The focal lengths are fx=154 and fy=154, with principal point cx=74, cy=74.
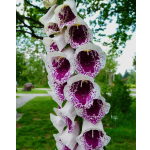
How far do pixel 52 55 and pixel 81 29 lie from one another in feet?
0.79

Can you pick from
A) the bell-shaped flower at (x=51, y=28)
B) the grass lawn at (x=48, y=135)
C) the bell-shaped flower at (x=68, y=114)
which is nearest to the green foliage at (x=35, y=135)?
the grass lawn at (x=48, y=135)

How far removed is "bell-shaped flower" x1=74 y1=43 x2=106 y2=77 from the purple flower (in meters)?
0.05

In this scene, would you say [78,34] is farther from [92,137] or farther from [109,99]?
[109,99]

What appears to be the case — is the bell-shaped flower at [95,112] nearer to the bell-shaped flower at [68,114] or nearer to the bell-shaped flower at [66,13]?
the bell-shaped flower at [68,114]

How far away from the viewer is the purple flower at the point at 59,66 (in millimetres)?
860

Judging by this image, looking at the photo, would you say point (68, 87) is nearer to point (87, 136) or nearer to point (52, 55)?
point (52, 55)

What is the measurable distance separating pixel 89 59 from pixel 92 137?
461mm

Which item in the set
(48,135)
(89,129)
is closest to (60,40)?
(89,129)

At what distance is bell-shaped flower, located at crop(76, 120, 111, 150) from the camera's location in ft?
2.84

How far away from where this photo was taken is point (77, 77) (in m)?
0.84

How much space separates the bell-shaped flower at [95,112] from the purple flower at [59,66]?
0.65 ft

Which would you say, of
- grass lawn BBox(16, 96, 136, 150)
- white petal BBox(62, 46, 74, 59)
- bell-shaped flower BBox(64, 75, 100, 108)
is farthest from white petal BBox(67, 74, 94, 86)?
grass lawn BBox(16, 96, 136, 150)

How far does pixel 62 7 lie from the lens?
0.93 meters

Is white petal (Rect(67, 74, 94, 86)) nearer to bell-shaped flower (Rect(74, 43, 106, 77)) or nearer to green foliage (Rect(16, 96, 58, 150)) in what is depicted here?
bell-shaped flower (Rect(74, 43, 106, 77))
